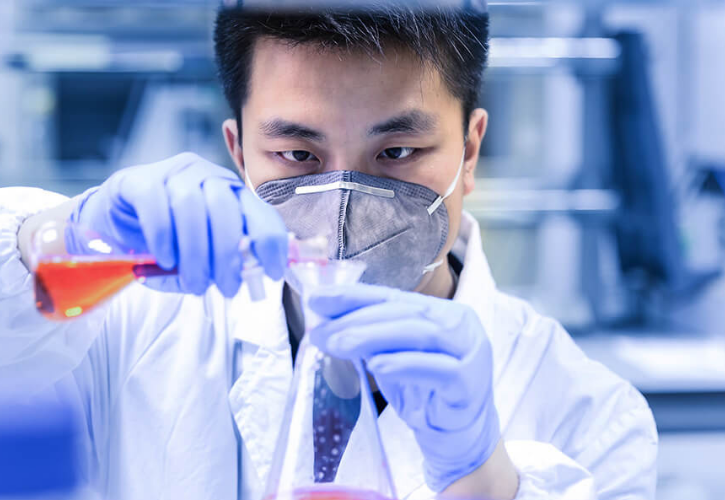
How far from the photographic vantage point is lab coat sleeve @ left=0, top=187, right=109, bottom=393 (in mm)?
990

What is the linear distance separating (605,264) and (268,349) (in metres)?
2.22

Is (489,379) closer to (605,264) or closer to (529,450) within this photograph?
(529,450)

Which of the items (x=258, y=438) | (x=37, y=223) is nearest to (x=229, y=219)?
(x=37, y=223)

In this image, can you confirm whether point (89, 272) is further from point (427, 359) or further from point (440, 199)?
point (440, 199)

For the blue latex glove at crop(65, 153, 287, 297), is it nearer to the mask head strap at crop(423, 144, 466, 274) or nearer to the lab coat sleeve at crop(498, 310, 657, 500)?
the mask head strap at crop(423, 144, 466, 274)

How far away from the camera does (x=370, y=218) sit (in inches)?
43.3

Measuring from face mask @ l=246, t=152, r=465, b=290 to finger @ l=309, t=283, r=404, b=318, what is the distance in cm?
27

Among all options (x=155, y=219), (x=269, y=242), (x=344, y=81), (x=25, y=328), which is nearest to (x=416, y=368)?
(x=269, y=242)

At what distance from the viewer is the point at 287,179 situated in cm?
113

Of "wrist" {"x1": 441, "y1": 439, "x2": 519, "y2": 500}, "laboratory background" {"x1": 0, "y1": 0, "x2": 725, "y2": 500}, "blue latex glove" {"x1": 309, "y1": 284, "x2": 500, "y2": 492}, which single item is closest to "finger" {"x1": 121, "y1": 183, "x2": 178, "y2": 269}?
"blue latex glove" {"x1": 309, "y1": 284, "x2": 500, "y2": 492}

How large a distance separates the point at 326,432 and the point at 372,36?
2.16ft

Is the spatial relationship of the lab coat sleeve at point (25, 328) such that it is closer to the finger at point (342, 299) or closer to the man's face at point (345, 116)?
the man's face at point (345, 116)

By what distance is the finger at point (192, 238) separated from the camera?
818 mm

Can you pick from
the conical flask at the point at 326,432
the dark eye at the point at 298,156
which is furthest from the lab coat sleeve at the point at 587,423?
the dark eye at the point at 298,156
